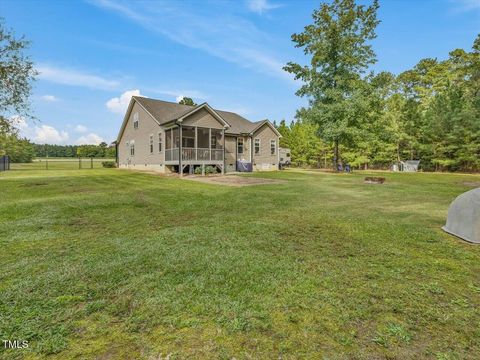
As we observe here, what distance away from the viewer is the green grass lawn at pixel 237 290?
2.04m

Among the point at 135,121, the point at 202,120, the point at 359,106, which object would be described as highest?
the point at 359,106

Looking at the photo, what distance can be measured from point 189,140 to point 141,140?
513 cm

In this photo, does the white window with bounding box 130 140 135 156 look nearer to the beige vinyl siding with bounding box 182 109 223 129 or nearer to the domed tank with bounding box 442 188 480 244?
the beige vinyl siding with bounding box 182 109 223 129

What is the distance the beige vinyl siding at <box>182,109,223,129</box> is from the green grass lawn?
14.1m

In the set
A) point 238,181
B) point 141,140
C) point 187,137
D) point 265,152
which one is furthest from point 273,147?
point 141,140

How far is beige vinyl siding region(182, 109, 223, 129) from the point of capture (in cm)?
1889

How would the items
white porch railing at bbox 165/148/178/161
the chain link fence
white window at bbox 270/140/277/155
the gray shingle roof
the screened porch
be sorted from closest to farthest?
the screened porch < white porch railing at bbox 165/148/178/161 < the gray shingle roof < white window at bbox 270/140/277/155 < the chain link fence

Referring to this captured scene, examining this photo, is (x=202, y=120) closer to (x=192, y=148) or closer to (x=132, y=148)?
(x=192, y=148)

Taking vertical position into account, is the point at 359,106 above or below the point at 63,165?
above

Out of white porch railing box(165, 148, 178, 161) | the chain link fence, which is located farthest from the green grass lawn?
the chain link fence

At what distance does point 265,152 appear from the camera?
86.9 ft

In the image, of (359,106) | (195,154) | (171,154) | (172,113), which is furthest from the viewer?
(172,113)

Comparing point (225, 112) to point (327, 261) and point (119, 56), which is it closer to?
point (119, 56)

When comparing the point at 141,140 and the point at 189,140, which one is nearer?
the point at 189,140
